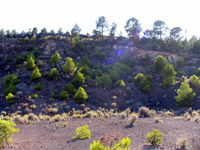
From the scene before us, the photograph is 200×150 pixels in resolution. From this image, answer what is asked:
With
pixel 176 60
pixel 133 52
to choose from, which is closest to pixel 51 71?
pixel 133 52

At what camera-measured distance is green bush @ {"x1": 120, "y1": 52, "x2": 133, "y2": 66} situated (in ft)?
139

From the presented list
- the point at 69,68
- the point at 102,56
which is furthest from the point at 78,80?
the point at 102,56

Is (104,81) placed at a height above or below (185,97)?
above

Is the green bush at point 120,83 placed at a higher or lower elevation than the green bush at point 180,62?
lower

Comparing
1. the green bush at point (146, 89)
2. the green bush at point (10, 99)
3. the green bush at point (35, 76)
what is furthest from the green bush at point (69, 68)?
the green bush at point (146, 89)

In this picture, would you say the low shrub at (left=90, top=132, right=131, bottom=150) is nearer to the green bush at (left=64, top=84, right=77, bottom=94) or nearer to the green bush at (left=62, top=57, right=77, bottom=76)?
the green bush at (left=64, top=84, right=77, bottom=94)

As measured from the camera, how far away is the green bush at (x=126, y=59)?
1663 inches

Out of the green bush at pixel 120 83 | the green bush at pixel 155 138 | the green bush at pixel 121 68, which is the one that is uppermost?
the green bush at pixel 121 68

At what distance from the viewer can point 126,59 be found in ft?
141

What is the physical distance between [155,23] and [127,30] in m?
7.81

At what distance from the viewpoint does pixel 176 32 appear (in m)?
53.1

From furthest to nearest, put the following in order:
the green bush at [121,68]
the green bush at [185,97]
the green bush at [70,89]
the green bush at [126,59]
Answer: the green bush at [126,59] < the green bush at [121,68] < the green bush at [70,89] < the green bush at [185,97]

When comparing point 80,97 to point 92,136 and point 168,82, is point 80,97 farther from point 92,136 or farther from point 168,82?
point 92,136

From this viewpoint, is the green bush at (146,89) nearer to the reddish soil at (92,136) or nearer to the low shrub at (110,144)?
the reddish soil at (92,136)
